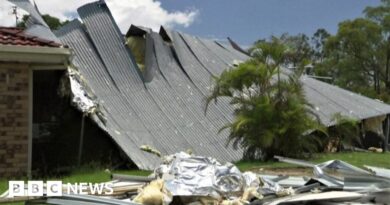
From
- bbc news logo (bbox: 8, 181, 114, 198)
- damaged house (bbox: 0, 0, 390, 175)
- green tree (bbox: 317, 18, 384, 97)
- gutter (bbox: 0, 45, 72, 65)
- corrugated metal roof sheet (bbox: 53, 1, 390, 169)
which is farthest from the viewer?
green tree (bbox: 317, 18, 384, 97)

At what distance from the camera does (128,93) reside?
14.3m

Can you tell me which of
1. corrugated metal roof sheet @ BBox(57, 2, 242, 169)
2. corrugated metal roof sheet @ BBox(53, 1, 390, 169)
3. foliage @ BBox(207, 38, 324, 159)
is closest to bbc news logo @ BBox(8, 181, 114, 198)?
corrugated metal roof sheet @ BBox(53, 1, 390, 169)

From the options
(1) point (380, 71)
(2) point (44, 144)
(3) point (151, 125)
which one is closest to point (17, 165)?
(2) point (44, 144)

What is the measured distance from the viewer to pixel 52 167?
11.5m

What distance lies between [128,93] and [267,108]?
3.25 metres

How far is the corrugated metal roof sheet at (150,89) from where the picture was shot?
13336 mm

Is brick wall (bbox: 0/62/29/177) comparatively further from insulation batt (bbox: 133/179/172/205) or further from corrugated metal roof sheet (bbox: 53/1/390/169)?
insulation batt (bbox: 133/179/172/205)

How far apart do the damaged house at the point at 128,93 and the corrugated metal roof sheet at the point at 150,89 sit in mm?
24

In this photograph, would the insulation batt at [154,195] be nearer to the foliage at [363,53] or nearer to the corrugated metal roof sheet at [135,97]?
the corrugated metal roof sheet at [135,97]

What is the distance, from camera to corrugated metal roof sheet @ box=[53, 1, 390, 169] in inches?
525

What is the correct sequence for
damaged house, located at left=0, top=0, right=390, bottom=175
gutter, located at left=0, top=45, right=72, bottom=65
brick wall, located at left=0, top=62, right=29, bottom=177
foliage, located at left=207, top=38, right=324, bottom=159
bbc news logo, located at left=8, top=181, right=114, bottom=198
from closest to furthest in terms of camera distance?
1. bbc news logo, located at left=8, top=181, right=114, bottom=198
2. gutter, located at left=0, top=45, right=72, bottom=65
3. brick wall, located at left=0, top=62, right=29, bottom=177
4. damaged house, located at left=0, top=0, right=390, bottom=175
5. foliage, located at left=207, top=38, right=324, bottom=159

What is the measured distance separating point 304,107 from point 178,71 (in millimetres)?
3628

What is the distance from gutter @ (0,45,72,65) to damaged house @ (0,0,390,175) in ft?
0.29

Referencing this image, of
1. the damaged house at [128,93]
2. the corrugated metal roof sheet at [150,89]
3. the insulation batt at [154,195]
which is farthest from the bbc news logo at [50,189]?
the corrugated metal roof sheet at [150,89]
